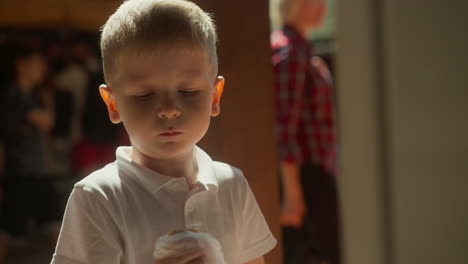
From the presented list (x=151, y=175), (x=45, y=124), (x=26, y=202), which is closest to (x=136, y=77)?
(x=151, y=175)

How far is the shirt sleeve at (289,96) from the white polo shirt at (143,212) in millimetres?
663

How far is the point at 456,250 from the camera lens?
1.13 meters

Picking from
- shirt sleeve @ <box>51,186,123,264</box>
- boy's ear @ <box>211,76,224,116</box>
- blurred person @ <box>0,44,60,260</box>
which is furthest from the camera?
blurred person @ <box>0,44,60,260</box>

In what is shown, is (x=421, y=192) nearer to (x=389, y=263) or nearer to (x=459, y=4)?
(x=389, y=263)

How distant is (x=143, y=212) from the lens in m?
0.78

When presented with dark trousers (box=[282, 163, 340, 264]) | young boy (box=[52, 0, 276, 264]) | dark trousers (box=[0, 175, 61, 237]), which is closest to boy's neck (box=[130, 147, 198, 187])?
young boy (box=[52, 0, 276, 264])

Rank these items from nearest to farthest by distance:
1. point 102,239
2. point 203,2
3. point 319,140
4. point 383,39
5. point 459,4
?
point 102,239, point 203,2, point 459,4, point 383,39, point 319,140

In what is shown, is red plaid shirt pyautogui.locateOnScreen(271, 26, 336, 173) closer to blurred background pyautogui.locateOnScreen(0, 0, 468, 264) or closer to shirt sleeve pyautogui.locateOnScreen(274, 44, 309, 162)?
shirt sleeve pyautogui.locateOnScreen(274, 44, 309, 162)

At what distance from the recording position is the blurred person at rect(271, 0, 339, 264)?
1.54 meters

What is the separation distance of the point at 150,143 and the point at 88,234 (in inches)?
5.4

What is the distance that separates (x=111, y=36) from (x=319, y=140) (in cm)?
95

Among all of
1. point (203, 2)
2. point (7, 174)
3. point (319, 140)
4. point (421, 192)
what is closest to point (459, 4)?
point (421, 192)

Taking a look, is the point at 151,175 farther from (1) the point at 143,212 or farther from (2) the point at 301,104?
(2) the point at 301,104

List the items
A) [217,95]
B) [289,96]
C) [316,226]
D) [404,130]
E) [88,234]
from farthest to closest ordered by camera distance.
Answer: [316,226]
[289,96]
[404,130]
[217,95]
[88,234]
